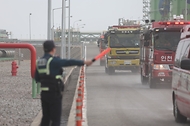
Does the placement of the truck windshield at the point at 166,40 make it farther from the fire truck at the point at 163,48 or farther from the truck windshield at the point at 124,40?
the truck windshield at the point at 124,40

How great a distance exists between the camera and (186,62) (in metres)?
12.7

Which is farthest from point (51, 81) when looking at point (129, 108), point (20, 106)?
point (20, 106)

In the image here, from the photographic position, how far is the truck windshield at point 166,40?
27.3 m

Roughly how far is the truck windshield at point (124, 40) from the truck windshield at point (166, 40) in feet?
43.3

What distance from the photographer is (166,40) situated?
27609mm

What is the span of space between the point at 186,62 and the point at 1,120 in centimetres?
583

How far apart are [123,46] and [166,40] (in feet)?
44.9

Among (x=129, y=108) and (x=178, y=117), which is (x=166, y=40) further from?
(x=178, y=117)

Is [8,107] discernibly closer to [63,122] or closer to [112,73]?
[63,122]

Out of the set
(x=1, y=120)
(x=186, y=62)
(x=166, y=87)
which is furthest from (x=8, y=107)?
(x=166, y=87)

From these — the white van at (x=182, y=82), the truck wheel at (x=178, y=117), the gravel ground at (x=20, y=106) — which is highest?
the white van at (x=182, y=82)

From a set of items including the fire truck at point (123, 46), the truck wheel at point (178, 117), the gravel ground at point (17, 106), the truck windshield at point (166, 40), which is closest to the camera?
the truck wheel at point (178, 117)

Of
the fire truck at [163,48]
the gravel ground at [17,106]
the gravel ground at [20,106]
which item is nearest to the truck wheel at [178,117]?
the gravel ground at [20,106]

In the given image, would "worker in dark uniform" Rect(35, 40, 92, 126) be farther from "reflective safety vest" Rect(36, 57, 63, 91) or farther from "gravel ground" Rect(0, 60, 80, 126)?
"gravel ground" Rect(0, 60, 80, 126)
